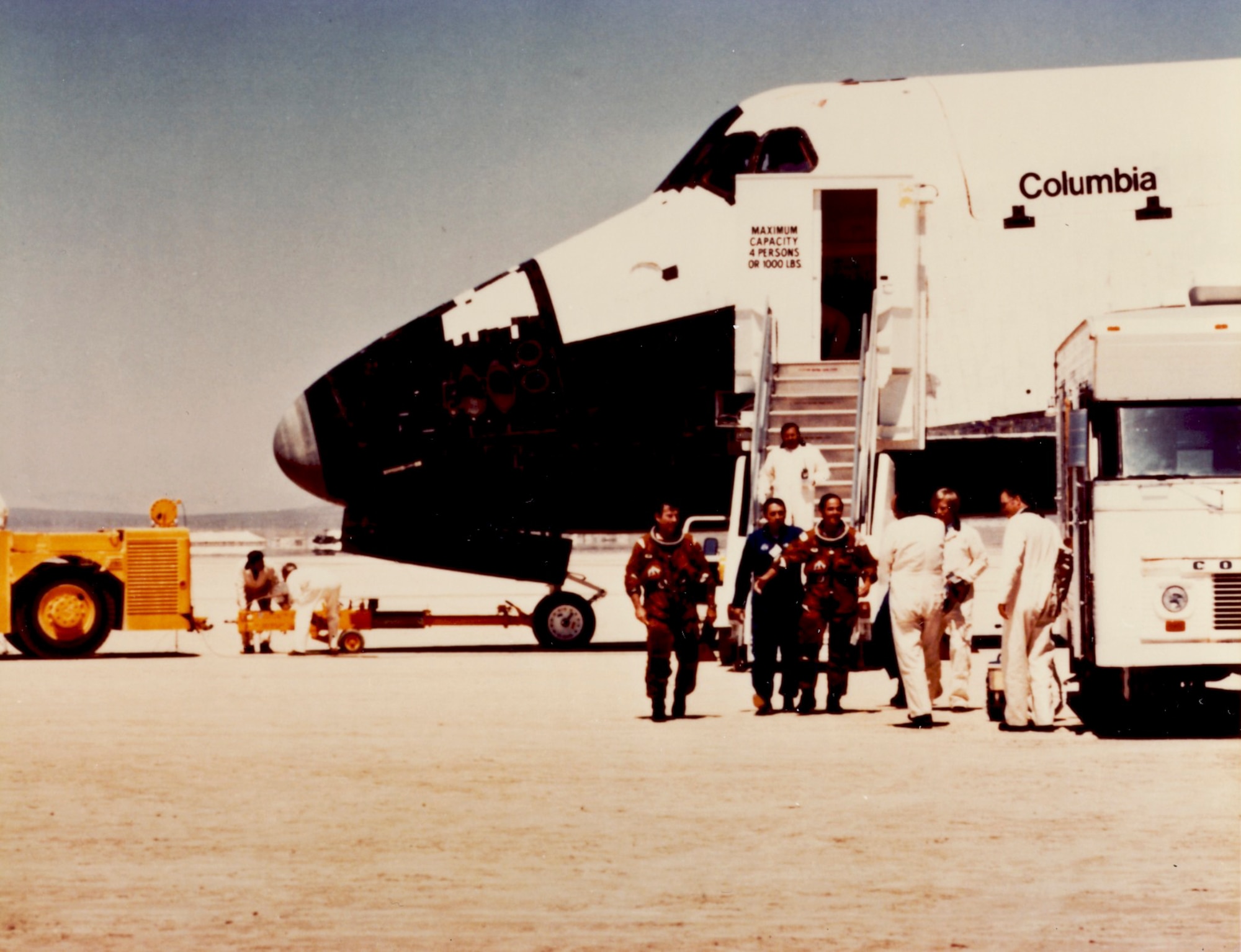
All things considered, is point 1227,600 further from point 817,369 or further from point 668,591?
point 817,369

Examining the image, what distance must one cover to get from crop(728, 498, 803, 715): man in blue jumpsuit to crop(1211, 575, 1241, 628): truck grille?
319 cm

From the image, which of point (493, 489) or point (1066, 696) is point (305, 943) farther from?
point (493, 489)

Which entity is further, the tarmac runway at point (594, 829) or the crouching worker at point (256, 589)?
the crouching worker at point (256, 589)

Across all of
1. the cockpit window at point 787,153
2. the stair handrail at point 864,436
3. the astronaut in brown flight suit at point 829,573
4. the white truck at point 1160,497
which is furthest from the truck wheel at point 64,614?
the white truck at point 1160,497

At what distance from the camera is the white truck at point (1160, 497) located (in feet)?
39.2

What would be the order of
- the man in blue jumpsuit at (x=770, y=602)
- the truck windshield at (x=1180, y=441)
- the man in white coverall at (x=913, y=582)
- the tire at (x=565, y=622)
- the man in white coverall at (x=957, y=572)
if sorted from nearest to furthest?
1. the truck windshield at (x=1180, y=441)
2. the man in white coverall at (x=913, y=582)
3. the man in blue jumpsuit at (x=770, y=602)
4. the man in white coverall at (x=957, y=572)
5. the tire at (x=565, y=622)

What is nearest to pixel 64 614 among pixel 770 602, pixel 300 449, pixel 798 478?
pixel 300 449

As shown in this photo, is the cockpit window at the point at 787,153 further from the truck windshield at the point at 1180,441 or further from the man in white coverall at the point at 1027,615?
the truck windshield at the point at 1180,441

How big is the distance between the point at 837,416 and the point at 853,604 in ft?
16.2

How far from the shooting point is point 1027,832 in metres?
8.61

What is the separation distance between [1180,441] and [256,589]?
46.8ft

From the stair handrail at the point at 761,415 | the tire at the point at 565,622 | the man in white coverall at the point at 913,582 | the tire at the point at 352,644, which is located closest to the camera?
the man in white coverall at the point at 913,582

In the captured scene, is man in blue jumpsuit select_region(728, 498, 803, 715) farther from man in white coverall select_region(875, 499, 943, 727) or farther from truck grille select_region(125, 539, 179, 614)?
truck grille select_region(125, 539, 179, 614)

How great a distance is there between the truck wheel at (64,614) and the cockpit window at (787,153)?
9.48 meters
